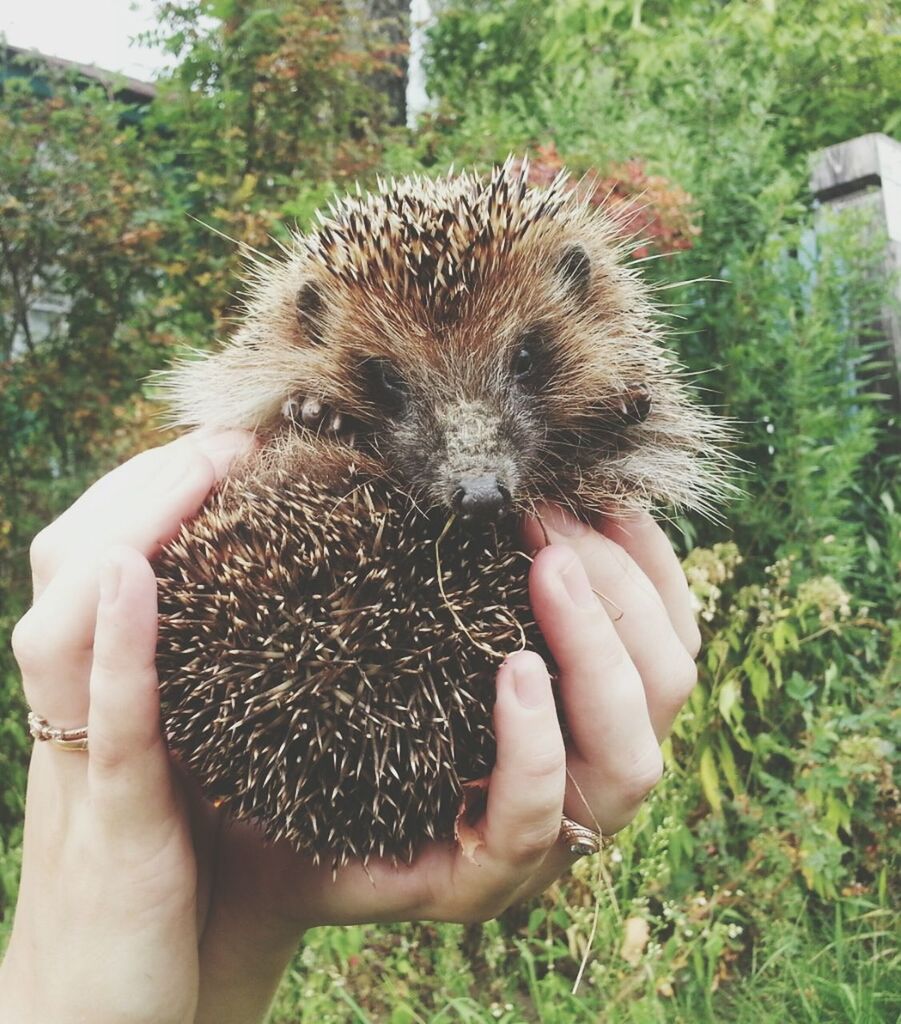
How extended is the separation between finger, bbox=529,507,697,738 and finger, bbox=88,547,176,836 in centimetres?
68

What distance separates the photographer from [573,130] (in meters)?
4.17

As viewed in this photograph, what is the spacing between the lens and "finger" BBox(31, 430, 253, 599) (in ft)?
4.61

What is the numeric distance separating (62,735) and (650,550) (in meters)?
1.11

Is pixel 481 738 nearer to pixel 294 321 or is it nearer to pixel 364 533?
pixel 364 533

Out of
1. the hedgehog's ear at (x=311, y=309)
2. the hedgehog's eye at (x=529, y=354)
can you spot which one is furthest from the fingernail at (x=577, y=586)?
the hedgehog's ear at (x=311, y=309)

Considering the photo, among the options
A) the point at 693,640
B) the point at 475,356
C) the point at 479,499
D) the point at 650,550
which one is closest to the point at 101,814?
the point at 479,499

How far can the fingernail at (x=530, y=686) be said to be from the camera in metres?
1.25

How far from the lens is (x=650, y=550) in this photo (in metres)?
1.74

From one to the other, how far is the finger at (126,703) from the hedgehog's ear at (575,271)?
3.45ft

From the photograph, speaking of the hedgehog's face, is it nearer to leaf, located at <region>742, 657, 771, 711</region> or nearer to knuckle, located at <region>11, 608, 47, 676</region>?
knuckle, located at <region>11, 608, 47, 676</region>

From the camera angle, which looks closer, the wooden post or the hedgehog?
the hedgehog

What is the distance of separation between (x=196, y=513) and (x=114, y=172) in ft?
11.8

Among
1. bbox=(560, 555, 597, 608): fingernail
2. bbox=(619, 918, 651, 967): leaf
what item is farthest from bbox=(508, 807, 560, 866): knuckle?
bbox=(619, 918, 651, 967): leaf

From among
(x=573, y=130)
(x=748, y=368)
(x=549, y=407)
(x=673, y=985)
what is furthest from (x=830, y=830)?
(x=573, y=130)
